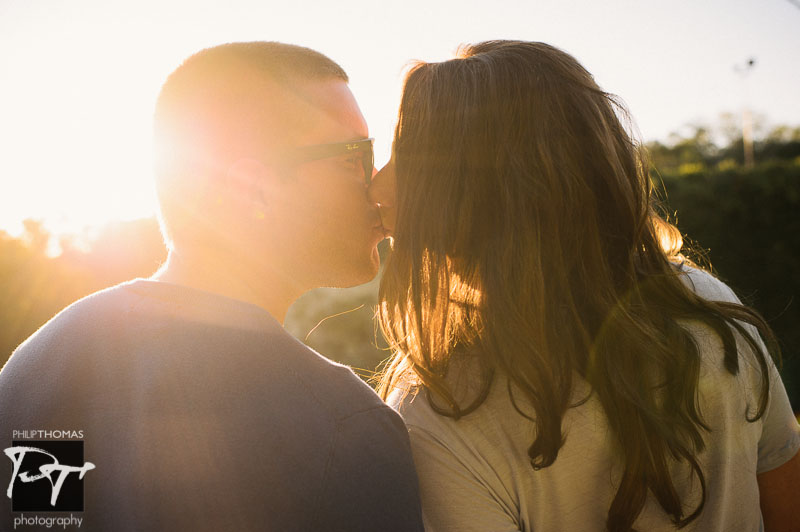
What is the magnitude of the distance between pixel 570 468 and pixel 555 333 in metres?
0.45

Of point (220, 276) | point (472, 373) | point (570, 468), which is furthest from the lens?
point (220, 276)

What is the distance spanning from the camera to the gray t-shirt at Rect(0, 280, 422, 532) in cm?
156

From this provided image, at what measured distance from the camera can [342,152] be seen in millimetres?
2846

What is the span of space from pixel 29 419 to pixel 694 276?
2.34 metres

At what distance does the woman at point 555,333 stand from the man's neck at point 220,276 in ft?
2.38

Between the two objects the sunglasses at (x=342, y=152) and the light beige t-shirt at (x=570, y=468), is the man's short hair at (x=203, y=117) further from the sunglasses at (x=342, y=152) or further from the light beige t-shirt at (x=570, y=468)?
the light beige t-shirt at (x=570, y=468)

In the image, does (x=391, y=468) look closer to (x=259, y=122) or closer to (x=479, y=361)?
(x=479, y=361)

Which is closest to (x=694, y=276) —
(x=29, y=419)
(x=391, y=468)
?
(x=391, y=468)

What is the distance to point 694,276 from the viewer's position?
2.24 meters

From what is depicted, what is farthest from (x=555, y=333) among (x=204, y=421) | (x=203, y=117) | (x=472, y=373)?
(x=203, y=117)
